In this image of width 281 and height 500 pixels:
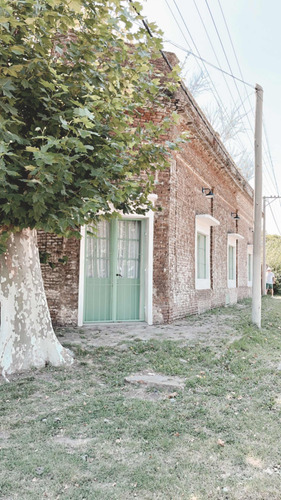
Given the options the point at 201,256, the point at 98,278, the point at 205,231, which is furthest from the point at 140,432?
the point at 205,231

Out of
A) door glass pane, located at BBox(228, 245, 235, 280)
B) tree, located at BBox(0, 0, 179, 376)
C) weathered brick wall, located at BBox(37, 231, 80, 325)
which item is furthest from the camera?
door glass pane, located at BBox(228, 245, 235, 280)

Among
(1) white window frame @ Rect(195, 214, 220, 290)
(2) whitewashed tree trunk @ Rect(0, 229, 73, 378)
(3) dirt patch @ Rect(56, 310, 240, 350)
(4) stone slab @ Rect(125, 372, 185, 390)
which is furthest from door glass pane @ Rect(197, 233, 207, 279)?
(2) whitewashed tree trunk @ Rect(0, 229, 73, 378)

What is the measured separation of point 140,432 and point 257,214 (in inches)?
244

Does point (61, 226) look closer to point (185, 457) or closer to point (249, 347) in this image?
point (185, 457)

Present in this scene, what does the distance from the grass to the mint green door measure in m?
2.45

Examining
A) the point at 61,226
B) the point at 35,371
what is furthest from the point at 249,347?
the point at 61,226

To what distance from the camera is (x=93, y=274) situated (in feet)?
25.1

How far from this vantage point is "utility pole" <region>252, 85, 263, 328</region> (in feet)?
26.7

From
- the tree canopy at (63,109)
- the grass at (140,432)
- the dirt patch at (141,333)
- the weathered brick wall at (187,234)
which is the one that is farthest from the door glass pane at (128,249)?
the tree canopy at (63,109)

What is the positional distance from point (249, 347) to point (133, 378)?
2759mm

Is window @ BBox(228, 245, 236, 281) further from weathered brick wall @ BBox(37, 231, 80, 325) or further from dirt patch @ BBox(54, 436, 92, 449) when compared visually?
dirt patch @ BBox(54, 436, 92, 449)

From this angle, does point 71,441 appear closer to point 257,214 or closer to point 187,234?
point 257,214

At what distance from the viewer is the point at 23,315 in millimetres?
4695

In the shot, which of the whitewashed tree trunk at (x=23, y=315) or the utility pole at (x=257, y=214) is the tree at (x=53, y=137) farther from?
the utility pole at (x=257, y=214)
